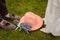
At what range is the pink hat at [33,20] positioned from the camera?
199 cm

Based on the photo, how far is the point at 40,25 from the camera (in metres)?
1.99

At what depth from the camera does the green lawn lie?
1.87m

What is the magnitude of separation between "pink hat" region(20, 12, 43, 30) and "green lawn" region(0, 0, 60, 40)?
2.4 inches

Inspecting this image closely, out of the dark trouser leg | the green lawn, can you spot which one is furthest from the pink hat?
the dark trouser leg

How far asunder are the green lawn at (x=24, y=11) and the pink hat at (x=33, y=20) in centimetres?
6

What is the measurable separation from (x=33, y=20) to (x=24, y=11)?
23 cm

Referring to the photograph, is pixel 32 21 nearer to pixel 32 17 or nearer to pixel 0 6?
pixel 32 17

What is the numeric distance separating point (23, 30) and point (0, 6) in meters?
0.35

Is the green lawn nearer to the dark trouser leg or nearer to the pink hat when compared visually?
the pink hat

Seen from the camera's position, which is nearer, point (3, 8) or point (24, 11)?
point (3, 8)

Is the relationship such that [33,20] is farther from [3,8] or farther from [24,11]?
[3,8]

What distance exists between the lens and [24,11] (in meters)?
2.20

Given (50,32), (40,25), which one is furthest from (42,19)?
(50,32)

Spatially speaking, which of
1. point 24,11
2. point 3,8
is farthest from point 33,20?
A: point 3,8
